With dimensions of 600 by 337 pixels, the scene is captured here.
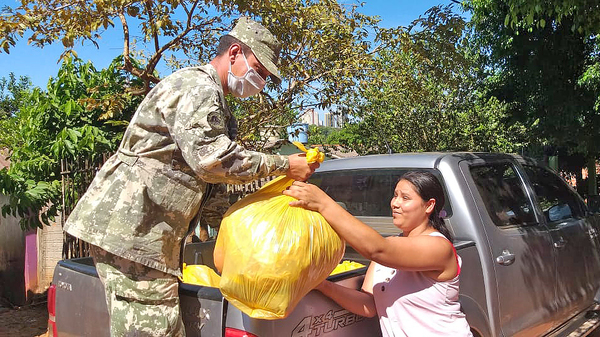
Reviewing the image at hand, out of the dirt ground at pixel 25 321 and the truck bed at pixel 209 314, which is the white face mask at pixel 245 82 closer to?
the truck bed at pixel 209 314

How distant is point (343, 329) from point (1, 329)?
202 inches

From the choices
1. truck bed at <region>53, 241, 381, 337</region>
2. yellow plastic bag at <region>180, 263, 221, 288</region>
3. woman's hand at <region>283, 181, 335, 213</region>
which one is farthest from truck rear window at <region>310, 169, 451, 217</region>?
woman's hand at <region>283, 181, 335, 213</region>

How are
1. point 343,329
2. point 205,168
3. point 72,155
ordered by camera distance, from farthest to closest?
point 72,155 < point 343,329 < point 205,168

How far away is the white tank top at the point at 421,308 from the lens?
202 centimetres

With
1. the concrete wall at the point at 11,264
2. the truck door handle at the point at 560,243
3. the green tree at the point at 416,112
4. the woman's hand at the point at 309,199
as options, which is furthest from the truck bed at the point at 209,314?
the green tree at the point at 416,112

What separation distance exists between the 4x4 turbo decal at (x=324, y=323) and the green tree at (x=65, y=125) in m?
3.93

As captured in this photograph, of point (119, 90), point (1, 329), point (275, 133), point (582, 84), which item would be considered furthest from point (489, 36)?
point (1, 329)

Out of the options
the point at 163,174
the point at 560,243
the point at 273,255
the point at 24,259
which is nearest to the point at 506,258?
the point at 560,243

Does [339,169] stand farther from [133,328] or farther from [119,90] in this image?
[119,90]

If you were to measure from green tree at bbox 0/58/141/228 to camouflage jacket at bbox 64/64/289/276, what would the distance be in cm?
348

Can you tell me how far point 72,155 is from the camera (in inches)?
218

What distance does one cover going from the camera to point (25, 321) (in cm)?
594

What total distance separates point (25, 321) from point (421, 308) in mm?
5568

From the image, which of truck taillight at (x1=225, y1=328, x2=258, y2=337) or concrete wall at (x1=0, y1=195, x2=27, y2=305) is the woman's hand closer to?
truck taillight at (x1=225, y1=328, x2=258, y2=337)
